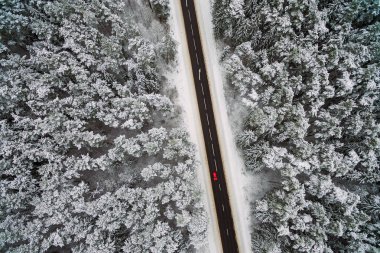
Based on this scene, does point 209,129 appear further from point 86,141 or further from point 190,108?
point 86,141

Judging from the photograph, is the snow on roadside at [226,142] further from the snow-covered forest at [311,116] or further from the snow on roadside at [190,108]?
the snow on roadside at [190,108]

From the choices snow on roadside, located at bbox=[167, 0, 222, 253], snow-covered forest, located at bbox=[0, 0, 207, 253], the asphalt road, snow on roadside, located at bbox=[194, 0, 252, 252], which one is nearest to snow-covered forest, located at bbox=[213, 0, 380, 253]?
snow on roadside, located at bbox=[194, 0, 252, 252]

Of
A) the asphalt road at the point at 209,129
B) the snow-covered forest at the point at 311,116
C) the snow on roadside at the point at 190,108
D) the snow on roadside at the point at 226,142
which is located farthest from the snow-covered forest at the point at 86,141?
the snow-covered forest at the point at 311,116

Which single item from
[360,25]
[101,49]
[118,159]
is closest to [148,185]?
[118,159]

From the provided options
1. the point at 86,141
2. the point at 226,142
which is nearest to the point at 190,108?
the point at 226,142

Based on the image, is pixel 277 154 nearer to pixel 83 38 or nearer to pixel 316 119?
pixel 316 119
